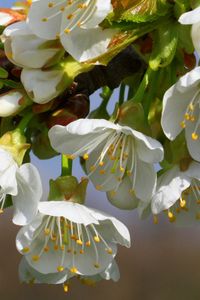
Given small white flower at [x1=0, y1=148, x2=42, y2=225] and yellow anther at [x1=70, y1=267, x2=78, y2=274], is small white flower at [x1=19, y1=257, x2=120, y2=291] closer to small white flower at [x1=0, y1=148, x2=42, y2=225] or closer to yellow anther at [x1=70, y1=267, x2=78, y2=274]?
yellow anther at [x1=70, y1=267, x2=78, y2=274]

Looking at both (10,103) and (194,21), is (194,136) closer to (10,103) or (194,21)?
(194,21)

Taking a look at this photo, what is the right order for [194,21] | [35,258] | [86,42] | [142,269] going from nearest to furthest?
[194,21] → [86,42] → [35,258] → [142,269]

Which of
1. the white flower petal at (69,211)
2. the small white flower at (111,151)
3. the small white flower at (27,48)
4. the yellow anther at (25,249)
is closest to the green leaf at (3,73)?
the small white flower at (27,48)

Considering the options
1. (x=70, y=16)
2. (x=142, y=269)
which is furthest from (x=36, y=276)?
(x=142, y=269)

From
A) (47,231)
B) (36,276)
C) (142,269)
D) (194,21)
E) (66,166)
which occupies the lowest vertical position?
(142,269)

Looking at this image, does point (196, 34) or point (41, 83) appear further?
point (41, 83)

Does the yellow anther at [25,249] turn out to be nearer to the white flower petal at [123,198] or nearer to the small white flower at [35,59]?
the white flower petal at [123,198]

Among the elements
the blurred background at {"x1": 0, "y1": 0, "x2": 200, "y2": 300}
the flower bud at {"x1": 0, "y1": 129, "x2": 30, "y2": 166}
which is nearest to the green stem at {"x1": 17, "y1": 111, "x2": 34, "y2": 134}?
the flower bud at {"x1": 0, "y1": 129, "x2": 30, "y2": 166}

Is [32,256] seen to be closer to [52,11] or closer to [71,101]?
[71,101]

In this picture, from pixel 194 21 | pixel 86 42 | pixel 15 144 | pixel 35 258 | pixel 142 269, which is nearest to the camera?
pixel 194 21
